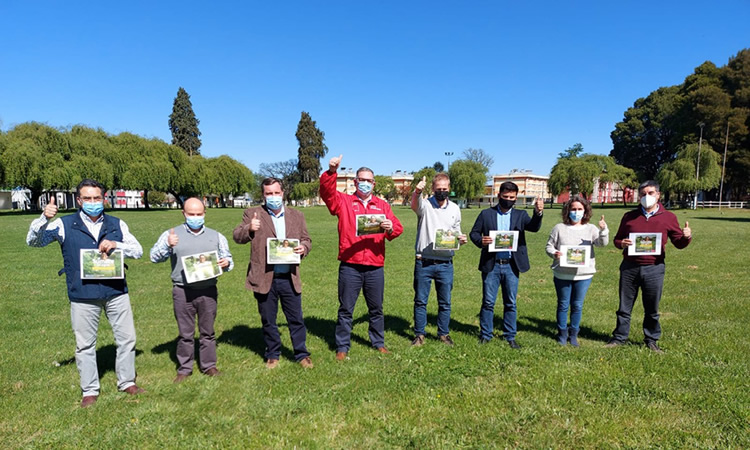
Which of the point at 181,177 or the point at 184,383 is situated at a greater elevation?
the point at 181,177

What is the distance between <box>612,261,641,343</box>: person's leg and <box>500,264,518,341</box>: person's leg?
1.50 m

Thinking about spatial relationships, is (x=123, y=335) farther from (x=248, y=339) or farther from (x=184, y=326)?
(x=248, y=339)

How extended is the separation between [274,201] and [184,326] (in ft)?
5.89

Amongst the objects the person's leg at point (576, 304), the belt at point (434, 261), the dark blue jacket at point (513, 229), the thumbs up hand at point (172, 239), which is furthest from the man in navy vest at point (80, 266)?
the person's leg at point (576, 304)

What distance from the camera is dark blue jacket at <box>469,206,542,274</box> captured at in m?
5.43

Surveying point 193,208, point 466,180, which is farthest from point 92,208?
point 466,180

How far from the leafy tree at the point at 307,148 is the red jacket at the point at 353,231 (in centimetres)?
8603

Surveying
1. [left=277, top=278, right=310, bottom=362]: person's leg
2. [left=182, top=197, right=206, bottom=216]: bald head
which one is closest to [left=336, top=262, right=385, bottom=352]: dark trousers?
[left=277, top=278, right=310, bottom=362]: person's leg

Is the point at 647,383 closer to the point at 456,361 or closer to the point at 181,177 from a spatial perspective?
the point at 456,361

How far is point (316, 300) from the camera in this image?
8430 mm

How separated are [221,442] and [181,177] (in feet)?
182

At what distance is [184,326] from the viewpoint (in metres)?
4.65

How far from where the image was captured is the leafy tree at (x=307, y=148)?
89562 mm

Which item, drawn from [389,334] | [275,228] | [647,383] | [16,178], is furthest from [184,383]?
[16,178]
